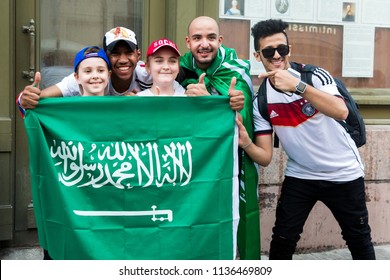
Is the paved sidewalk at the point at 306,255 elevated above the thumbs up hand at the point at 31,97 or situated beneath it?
situated beneath

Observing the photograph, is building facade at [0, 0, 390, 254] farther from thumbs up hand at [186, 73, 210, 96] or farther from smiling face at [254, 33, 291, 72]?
thumbs up hand at [186, 73, 210, 96]

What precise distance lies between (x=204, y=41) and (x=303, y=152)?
0.99 metres

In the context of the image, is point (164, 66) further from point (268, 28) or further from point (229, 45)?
point (229, 45)

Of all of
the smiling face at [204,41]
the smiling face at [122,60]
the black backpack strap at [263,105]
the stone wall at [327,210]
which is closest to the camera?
the smiling face at [122,60]

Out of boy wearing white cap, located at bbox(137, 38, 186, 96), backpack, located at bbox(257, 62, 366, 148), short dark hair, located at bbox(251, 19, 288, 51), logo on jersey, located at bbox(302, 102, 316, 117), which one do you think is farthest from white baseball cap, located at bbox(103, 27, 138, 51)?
logo on jersey, located at bbox(302, 102, 316, 117)

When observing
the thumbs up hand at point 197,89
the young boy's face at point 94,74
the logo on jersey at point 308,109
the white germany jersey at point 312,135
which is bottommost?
the white germany jersey at point 312,135

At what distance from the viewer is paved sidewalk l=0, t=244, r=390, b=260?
17.1 ft

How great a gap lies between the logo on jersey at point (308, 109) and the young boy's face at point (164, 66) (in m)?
0.87

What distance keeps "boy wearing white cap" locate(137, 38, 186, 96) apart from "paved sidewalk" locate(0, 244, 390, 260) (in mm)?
2113

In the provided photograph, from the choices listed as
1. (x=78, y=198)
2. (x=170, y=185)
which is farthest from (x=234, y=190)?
(x=78, y=198)

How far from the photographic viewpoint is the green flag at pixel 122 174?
3697mm

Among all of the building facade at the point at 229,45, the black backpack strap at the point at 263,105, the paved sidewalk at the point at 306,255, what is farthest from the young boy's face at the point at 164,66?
the paved sidewalk at the point at 306,255

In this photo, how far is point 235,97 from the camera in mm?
3797

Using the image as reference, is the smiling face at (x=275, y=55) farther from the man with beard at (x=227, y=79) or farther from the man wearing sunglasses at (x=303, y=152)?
the man with beard at (x=227, y=79)
